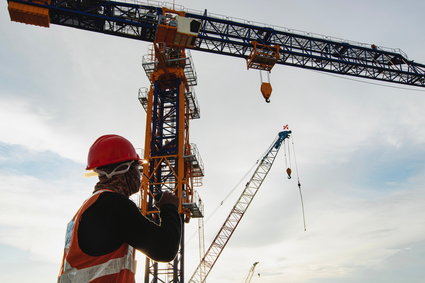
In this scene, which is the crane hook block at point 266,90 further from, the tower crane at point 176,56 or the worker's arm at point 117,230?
the worker's arm at point 117,230

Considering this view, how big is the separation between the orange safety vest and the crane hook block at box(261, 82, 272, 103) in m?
25.6

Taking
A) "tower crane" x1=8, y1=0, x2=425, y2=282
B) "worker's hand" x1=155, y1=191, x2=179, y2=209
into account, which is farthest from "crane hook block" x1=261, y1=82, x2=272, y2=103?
"worker's hand" x1=155, y1=191, x2=179, y2=209

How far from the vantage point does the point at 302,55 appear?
3177 cm

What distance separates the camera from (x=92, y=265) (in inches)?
87.0

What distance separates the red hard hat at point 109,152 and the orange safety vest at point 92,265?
0.43m

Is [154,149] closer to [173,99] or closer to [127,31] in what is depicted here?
[173,99]

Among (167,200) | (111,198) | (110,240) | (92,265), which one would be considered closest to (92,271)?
(92,265)

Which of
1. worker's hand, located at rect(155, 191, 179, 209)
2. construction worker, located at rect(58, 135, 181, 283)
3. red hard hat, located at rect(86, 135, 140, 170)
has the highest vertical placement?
red hard hat, located at rect(86, 135, 140, 170)

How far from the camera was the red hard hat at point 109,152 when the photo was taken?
2689 mm

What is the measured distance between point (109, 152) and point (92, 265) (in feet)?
2.88

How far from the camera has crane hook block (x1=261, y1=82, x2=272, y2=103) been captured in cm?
2717

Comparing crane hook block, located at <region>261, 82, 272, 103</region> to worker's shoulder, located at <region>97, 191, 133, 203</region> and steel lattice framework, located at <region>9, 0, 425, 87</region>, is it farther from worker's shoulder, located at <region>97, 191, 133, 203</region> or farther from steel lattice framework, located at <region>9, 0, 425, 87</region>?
worker's shoulder, located at <region>97, 191, 133, 203</region>

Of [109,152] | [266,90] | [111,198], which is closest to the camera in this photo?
[111,198]

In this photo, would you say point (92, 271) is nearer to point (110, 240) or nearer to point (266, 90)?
point (110, 240)
